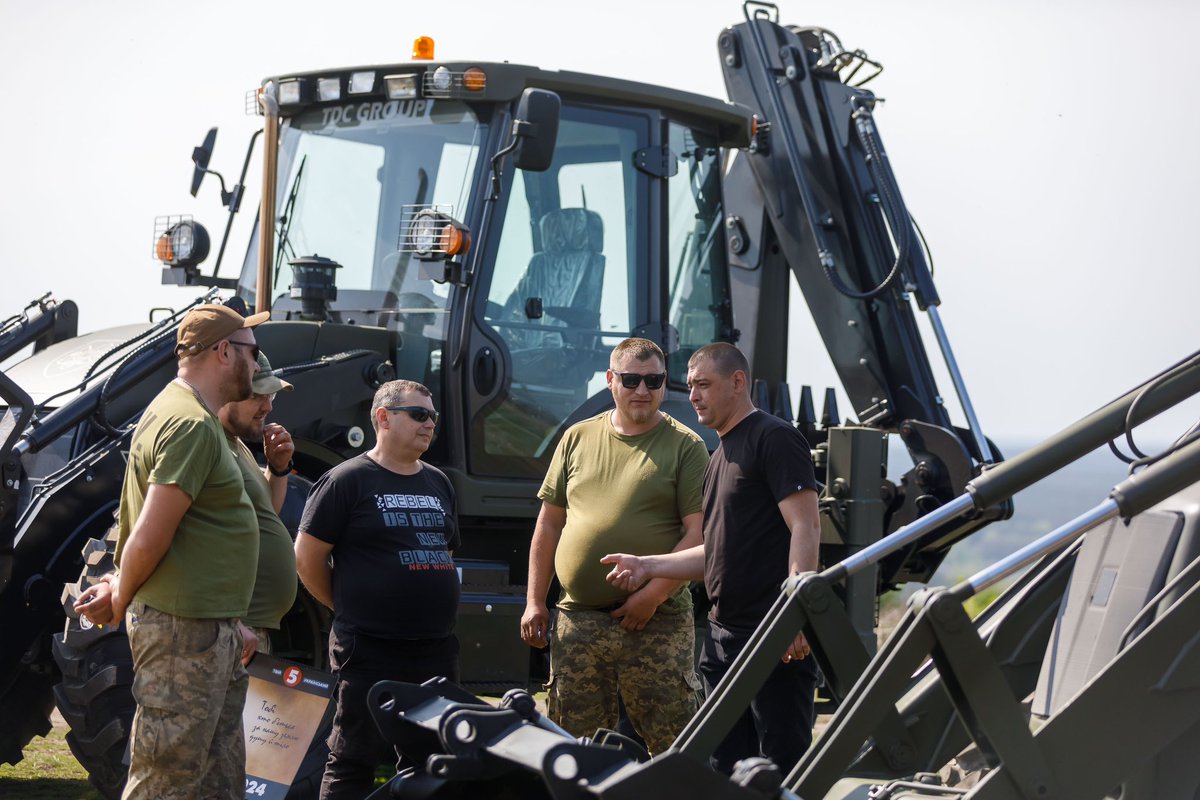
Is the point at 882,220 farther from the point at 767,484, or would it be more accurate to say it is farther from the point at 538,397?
the point at 767,484

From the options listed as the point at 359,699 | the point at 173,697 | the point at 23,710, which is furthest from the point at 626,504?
the point at 23,710

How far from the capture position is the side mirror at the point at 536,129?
6.27 meters

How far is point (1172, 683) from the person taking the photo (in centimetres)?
290

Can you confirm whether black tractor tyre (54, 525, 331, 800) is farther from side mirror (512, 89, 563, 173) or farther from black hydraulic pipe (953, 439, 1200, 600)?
black hydraulic pipe (953, 439, 1200, 600)

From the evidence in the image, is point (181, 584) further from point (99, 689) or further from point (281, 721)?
point (99, 689)

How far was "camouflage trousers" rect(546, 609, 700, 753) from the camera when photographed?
504cm

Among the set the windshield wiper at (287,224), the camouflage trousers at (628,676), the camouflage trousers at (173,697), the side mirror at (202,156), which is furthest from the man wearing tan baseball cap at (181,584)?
the side mirror at (202,156)

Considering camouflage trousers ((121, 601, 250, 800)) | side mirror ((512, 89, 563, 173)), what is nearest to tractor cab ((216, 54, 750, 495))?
side mirror ((512, 89, 563, 173))

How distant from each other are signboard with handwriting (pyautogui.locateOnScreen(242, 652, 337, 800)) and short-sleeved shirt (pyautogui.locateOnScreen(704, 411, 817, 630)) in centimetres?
135

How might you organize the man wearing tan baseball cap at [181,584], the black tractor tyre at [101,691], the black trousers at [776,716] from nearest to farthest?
the man wearing tan baseball cap at [181,584] → the black trousers at [776,716] → the black tractor tyre at [101,691]

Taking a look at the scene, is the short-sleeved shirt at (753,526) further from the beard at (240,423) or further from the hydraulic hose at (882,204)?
the hydraulic hose at (882,204)

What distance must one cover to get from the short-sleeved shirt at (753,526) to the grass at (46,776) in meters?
3.25

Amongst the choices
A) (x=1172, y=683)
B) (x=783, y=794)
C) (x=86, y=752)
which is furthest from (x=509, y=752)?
(x=86, y=752)

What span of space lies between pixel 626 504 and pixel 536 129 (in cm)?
196
